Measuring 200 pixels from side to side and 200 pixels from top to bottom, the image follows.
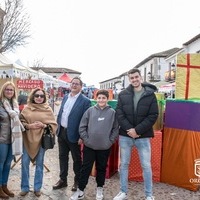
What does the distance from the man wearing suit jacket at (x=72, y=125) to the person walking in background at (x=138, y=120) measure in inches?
27.3

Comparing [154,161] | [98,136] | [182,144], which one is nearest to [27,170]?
[98,136]

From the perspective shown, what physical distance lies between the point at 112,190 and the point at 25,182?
1441mm

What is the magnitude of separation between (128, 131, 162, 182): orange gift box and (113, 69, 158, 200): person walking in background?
1158 mm

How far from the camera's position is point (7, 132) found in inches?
174

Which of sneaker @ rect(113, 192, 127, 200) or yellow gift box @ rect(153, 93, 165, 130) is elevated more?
yellow gift box @ rect(153, 93, 165, 130)

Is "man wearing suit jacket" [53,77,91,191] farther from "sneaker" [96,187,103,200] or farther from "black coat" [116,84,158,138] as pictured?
"black coat" [116,84,158,138]

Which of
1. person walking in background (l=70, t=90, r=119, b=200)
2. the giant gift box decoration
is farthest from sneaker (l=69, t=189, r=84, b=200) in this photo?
the giant gift box decoration

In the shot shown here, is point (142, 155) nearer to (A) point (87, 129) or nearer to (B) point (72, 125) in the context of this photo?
(A) point (87, 129)

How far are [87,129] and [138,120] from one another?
76cm

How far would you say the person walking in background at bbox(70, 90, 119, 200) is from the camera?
14.5 ft

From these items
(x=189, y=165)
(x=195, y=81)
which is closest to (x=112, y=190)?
(x=189, y=165)

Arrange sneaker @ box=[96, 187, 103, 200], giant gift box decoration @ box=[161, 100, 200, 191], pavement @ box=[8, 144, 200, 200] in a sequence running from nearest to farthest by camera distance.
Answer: sneaker @ box=[96, 187, 103, 200]
pavement @ box=[8, 144, 200, 200]
giant gift box decoration @ box=[161, 100, 200, 191]

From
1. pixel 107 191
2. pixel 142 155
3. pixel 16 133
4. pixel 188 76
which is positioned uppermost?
pixel 188 76

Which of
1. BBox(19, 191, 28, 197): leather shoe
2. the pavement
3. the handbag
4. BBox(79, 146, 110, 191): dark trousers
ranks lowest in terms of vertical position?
the pavement
